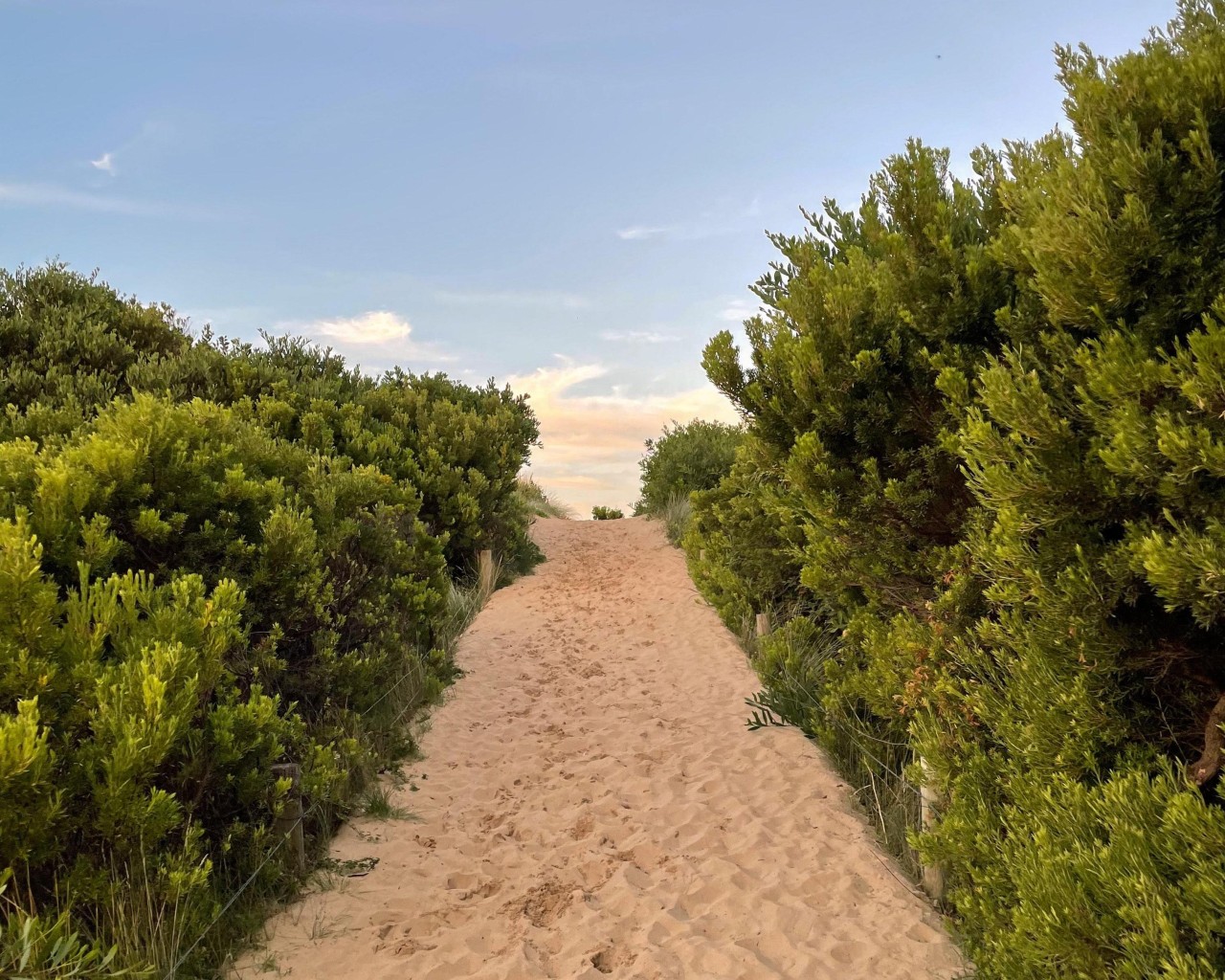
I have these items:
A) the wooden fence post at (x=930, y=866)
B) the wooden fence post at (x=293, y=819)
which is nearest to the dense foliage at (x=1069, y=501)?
the wooden fence post at (x=930, y=866)

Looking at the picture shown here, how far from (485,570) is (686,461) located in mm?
6407

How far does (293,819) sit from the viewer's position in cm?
493

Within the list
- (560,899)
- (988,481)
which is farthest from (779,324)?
(560,899)

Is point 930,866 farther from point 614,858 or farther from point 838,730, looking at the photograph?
point 614,858

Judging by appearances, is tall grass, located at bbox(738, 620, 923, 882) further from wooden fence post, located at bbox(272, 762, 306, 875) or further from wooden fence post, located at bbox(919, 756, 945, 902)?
wooden fence post, located at bbox(272, 762, 306, 875)

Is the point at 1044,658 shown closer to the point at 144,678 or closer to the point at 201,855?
the point at 144,678

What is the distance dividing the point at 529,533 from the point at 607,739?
11.6 m

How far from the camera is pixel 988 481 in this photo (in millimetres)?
3236

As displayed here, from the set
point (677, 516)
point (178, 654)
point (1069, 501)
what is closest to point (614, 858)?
point (178, 654)

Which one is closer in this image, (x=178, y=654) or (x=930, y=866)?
(x=178, y=654)

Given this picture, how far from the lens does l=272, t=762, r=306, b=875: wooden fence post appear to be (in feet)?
16.0

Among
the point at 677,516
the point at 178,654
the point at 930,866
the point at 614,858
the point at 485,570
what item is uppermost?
the point at 677,516

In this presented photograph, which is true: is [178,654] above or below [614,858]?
above

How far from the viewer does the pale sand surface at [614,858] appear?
4293 millimetres
